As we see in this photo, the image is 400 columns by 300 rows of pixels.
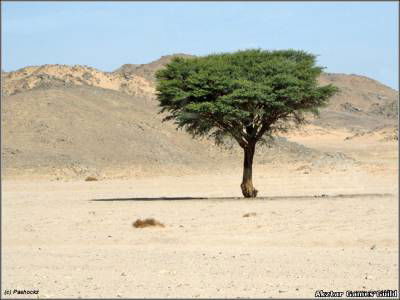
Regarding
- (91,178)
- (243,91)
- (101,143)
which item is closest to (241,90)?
(243,91)

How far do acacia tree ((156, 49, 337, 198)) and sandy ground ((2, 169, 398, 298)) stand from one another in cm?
378

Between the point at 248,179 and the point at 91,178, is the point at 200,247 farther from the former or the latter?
the point at 91,178

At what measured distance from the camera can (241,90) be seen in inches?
1315

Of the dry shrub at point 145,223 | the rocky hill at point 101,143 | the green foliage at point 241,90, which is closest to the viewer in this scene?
the dry shrub at point 145,223

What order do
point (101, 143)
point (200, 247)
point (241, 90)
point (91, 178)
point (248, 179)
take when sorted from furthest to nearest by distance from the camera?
point (101, 143)
point (91, 178)
point (248, 179)
point (241, 90)
point (200, 247)

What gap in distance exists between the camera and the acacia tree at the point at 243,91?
3372 centimetres

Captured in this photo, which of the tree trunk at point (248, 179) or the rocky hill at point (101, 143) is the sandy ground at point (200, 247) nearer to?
the tree trunk at point (248, 179)

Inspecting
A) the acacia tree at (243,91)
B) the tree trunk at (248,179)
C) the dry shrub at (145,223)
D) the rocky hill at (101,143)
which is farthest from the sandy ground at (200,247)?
the rocky hill at (101,143)

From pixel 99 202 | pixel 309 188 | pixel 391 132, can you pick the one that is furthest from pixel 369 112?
pixel 99 202

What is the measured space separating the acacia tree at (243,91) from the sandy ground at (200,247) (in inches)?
149

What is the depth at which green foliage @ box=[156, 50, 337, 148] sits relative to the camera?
33.7 m

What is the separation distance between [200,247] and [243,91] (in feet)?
51.4

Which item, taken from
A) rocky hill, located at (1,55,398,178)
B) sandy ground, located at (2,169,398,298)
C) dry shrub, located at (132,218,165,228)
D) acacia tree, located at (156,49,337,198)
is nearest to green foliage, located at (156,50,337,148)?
acacia tree, located at (156,49,337,198)

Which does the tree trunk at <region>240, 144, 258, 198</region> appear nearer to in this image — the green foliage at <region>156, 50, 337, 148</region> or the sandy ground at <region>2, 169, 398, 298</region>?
the green foliage at <region>156, 50, 337, 148</region>
